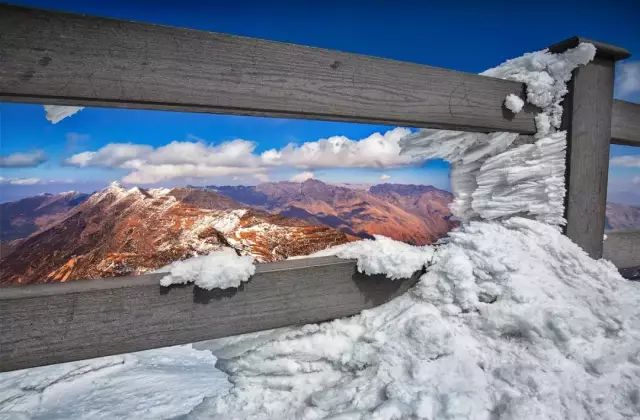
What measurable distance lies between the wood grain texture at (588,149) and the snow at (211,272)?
163 cm

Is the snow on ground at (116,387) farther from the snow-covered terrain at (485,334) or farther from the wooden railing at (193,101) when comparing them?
the wooden railing at (193,101)

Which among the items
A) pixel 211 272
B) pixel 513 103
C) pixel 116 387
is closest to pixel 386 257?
pixel 211 272

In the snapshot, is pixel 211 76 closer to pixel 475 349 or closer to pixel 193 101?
pixel 193 101

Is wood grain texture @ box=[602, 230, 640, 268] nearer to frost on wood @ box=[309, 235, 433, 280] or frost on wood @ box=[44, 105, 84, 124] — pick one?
frost on wood @ box=[309, 235, 433, 280]

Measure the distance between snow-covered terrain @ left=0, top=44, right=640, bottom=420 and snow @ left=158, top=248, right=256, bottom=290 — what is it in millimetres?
349

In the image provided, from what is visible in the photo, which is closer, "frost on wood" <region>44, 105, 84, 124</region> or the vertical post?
"frost on wood" <region>44, 105, 84, 124</region>

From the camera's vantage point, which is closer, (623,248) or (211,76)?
(211,76)

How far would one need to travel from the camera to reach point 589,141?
5.79 ft

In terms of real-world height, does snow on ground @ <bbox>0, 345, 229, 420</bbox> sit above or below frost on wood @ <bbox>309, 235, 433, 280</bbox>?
below

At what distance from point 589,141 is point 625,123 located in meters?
0.47

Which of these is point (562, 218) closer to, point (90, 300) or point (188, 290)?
point (188, 290)

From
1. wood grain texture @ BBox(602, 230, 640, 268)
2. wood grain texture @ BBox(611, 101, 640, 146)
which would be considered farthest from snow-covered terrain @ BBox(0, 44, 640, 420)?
wood grain texture @ BBox(602, 230, 640, 268)

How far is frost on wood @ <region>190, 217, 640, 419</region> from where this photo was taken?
39.1 inches

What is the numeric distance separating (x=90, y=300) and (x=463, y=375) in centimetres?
121
